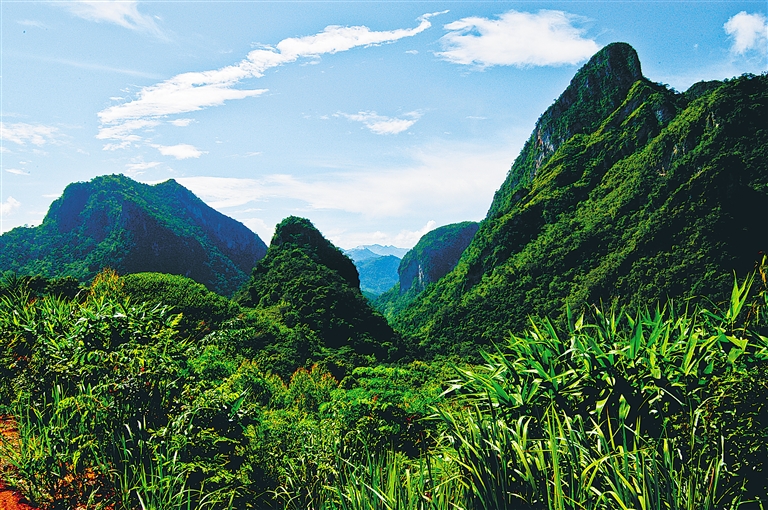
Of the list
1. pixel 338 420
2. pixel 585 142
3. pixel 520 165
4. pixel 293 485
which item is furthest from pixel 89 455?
pixel 520 165

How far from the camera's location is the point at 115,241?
80.3 metres

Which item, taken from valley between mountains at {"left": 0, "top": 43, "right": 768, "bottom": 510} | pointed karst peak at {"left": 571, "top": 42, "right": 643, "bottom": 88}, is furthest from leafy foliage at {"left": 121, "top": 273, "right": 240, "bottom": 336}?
pointed karst peak at {"left": 571, "top": 42, "right": 643, "bottom": 88}

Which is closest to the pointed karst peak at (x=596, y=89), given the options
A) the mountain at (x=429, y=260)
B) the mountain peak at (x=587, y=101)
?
the mountain peak at (x=587, y=101)

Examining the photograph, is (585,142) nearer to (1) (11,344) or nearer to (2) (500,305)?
(2) (500,305)

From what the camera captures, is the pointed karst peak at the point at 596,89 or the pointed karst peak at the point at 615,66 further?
the pointed karst peak at the point at 596,89

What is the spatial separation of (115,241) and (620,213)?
8392 cm

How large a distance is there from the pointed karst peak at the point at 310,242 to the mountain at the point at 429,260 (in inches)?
2910

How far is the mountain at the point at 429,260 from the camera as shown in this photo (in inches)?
5527

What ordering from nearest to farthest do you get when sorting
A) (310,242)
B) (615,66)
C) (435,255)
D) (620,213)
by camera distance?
(620,213) → (310,242) → (615,66) → (435,255)

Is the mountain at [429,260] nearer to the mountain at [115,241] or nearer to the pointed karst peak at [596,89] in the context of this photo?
the mountain at [115,241]

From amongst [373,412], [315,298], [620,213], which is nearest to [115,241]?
[315,298]

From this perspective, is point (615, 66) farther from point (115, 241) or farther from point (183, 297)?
point (115, 241)

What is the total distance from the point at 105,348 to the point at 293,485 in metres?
2.24

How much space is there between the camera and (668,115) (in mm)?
66375
